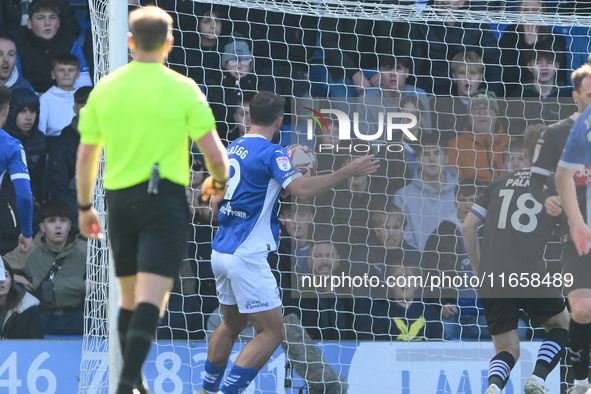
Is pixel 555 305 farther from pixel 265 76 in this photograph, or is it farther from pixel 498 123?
pixel 265 76

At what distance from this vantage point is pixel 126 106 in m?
3.75

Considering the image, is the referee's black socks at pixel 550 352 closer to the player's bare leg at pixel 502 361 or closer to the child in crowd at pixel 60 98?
the player's bare leg at pixel 502 361

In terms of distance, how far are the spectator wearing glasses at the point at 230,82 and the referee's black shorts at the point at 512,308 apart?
275 centimetres

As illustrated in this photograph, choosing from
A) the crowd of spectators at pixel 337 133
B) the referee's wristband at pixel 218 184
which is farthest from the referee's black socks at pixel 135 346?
the crowd of spectators at pixel 337 133

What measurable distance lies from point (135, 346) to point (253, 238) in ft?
6.56

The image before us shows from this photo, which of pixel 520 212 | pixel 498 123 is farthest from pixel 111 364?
pixel 498 123

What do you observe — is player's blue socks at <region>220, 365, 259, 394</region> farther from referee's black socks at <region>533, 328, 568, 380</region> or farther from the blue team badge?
referee's black socks at <region>533, 328, 568, 380</region>

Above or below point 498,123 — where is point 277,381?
below

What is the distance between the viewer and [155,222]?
3.73m

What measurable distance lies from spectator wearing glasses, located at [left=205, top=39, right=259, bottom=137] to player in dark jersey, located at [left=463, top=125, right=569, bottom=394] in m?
2.41

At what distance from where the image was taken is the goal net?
680 cm

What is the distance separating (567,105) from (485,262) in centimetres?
279

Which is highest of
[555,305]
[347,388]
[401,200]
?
[401,200]

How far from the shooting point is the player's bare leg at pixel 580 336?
5238mm
